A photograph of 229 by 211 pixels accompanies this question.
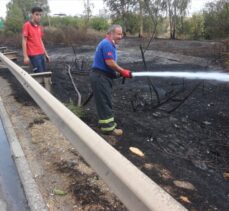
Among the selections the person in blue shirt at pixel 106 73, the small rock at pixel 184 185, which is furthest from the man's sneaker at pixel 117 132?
the small rock at pixel 184 185

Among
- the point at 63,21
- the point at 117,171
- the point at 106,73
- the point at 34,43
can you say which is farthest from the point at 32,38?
the point at 63,21

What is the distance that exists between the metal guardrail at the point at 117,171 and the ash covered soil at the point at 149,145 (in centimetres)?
57

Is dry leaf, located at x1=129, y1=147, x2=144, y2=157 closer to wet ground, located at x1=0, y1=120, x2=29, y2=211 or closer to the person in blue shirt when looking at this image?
the person in blue shirt

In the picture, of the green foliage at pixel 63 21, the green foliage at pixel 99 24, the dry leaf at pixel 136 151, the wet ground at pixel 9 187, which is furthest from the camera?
the green foliage at pixel 63 21

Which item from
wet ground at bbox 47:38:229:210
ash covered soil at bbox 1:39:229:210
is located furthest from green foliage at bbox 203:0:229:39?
ash covered soil at bbox 1:39:229:210

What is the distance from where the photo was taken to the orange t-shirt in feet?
23.5

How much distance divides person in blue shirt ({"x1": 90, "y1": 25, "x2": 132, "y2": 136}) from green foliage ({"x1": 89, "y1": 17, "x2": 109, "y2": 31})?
91.7 ft

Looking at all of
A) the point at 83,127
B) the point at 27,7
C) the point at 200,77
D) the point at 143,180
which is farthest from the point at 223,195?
the point at 27,7

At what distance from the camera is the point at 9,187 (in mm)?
3562

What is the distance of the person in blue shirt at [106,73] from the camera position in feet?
16.7

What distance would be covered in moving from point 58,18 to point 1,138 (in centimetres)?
3668

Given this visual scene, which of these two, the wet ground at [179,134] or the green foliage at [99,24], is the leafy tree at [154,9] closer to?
the wet ground at [179,134]

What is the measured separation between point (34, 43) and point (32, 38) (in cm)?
11

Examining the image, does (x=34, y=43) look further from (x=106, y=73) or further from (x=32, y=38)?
(x=106, y=73)
